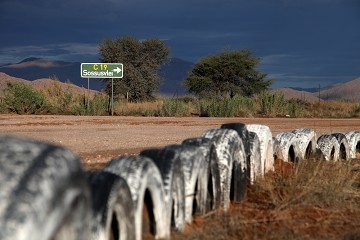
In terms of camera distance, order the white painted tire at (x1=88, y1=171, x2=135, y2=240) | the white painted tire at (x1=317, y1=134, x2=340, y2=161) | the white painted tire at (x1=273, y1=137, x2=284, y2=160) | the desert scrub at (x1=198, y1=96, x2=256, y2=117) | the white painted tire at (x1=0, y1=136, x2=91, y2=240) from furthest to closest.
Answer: the desert scrub at (x1=198, y1=96, x2=256, y2=117)
the white painted tire at (x1=317, y1=134, x2=340, y2=161)
the white painted tire at (x1=273, y1=137, x2=284, y2=160)
the white painted tire at (x1=88, y1=171, x2=135, y2=240)
the white painted tire at (x1=0, y1=136, x2=91, y2=240)

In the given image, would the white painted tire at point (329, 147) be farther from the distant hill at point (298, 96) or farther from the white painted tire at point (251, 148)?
the distant hill at point (298, 96)

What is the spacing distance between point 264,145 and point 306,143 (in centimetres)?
248

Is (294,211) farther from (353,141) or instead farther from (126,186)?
(353,141)

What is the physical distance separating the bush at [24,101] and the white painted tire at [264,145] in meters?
27.4

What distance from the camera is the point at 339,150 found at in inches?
495

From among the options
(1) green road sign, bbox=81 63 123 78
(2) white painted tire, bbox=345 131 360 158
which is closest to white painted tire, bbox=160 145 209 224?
(2) white painted tire, bbox=345 131 360 158

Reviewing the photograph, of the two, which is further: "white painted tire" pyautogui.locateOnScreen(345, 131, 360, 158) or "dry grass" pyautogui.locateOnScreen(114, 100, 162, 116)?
"dry grass" pyautogui.locateOnScreen(114, 100, 162, 116)

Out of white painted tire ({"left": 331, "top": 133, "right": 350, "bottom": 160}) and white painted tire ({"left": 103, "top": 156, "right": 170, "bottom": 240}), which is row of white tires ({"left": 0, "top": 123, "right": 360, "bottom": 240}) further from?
white painted tire ({"left": 331, "top": 133, "right": 350, "bottom": 160})

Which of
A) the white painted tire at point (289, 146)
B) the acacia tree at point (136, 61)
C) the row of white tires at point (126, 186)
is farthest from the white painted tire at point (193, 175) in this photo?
the acacia tree at point (136, 61)

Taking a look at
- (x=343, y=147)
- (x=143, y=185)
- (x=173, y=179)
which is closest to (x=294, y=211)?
(x=173, y=179)

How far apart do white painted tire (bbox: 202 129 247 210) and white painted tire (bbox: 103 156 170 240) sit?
1603mm

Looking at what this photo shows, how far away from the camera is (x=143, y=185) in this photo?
438cm

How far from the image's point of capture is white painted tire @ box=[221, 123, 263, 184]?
764 cm

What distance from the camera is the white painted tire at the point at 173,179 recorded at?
16.3ft
